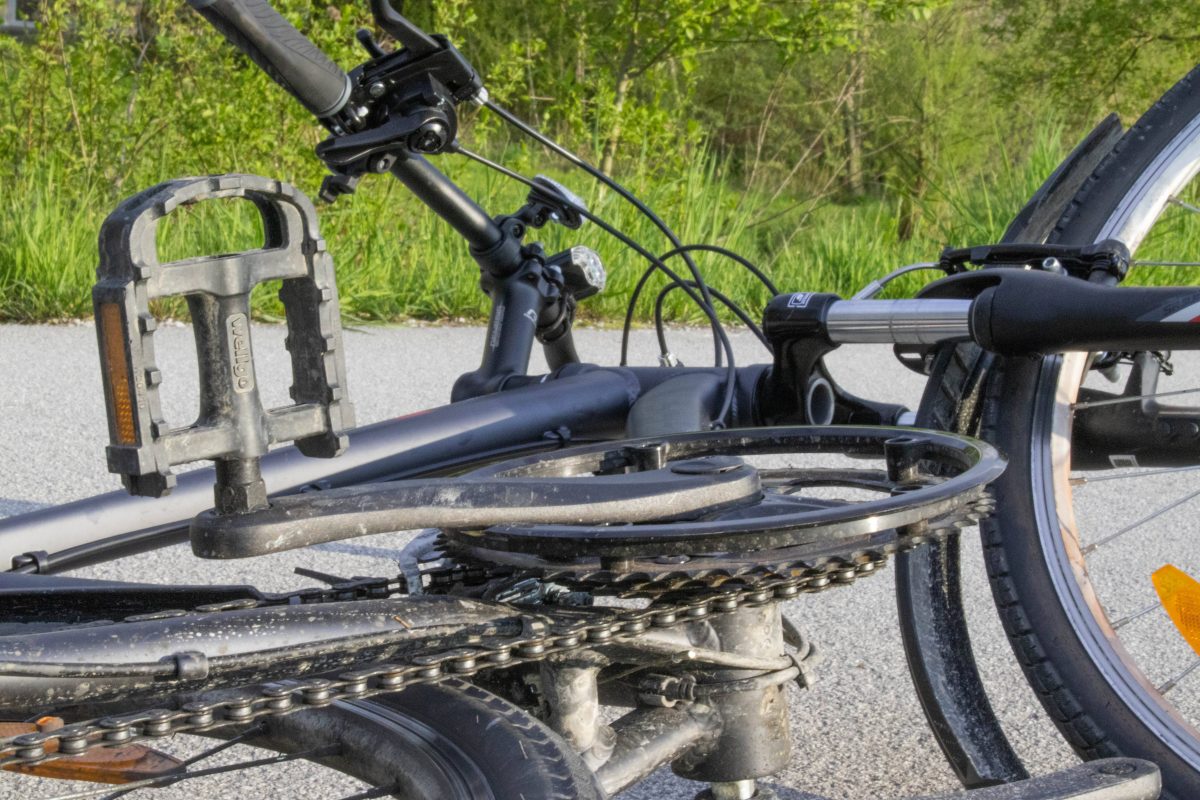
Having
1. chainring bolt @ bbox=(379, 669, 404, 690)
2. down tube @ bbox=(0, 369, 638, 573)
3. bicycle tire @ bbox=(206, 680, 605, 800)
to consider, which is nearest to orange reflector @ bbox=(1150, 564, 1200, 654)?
down tube @ bbox=(0, 369, 638, 573)

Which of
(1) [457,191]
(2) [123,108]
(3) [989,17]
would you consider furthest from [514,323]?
(3) [989,17]

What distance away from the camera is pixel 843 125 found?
58.0 feet

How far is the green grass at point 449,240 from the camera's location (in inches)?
261

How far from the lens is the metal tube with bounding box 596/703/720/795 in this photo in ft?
4.54

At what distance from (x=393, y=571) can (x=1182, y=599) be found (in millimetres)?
1787

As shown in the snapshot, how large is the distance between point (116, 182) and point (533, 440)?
6.50 metres

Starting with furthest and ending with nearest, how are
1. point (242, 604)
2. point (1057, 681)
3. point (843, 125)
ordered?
point (843, 125), point (1057, 681), point (242, 604)

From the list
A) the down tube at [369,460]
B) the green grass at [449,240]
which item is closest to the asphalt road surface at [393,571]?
the down tube at [369,460]

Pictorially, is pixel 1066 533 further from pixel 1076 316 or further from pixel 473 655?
pixel 473 655

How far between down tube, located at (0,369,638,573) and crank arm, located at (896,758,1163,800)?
97 centimetres

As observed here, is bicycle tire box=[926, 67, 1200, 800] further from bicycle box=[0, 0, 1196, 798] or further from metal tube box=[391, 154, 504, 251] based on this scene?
metal tube box=[391, 154, 504, 251]

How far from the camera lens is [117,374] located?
1096mm

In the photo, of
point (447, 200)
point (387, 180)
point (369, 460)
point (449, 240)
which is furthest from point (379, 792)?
point (387, 180)

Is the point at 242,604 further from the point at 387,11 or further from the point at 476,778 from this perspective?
the point at 387,11
